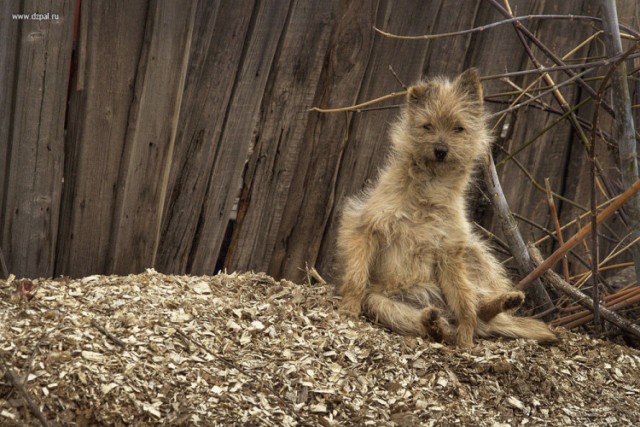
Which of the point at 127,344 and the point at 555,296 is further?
the point at 555,296

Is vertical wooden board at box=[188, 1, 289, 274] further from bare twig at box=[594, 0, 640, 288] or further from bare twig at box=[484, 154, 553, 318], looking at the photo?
bare twig at box=[594, 0, 640, 288]

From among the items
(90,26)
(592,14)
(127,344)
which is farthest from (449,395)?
(592,14)

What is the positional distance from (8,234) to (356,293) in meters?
2.33

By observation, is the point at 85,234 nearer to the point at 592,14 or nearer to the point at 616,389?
the point at 616,389

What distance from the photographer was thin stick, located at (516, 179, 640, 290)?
17.2 ft

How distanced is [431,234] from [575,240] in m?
0.96

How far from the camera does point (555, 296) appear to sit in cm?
655

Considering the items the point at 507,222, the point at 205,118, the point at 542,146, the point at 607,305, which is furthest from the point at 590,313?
the point at 205,118

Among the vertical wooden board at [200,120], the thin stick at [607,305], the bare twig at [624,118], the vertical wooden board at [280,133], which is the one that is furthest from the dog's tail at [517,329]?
the vertical wooden board at [200,120]

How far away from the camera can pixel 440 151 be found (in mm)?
5711

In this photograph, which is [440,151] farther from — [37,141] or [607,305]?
[37,141]

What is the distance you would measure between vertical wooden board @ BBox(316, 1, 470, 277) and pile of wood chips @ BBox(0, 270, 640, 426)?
1.15 meters

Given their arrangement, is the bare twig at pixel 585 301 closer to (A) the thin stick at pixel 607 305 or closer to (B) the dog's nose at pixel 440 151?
(A) the thin stick at pixel 607 305

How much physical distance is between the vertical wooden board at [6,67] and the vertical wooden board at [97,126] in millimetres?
385
